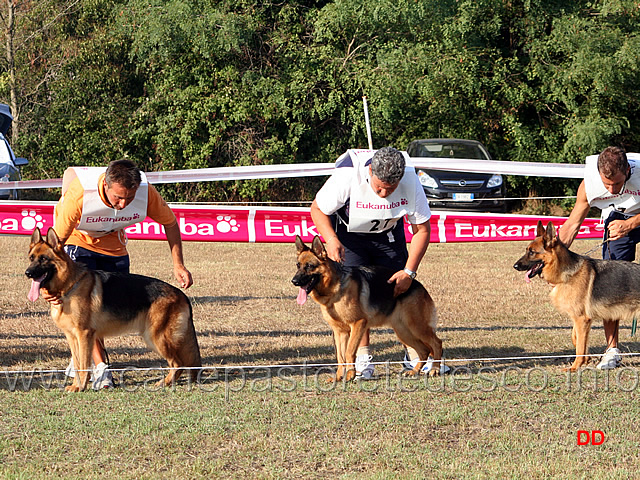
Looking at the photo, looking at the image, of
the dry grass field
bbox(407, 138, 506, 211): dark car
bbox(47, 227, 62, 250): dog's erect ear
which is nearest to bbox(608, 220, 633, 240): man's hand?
the dry grass field

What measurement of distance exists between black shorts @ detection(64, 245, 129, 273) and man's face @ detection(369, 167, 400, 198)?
1984 mm

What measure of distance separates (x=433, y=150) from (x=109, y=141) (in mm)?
9343

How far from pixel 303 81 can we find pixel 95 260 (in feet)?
54.9

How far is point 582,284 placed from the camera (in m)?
6.26

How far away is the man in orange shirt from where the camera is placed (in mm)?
5375

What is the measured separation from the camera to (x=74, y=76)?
22797 millimetres

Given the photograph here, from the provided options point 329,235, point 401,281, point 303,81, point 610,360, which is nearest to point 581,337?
point 610,360

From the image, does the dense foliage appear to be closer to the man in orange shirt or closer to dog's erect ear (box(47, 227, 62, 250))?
the man in orange shirt

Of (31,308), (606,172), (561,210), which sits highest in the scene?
(606,172)

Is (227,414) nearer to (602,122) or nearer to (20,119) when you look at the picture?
(602,122)

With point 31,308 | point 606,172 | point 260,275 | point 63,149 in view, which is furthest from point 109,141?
point 606,172

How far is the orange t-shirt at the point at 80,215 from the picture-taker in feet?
18.0

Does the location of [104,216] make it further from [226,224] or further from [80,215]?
[226,224]

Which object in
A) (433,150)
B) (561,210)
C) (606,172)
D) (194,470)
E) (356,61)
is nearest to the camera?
(194,470)
